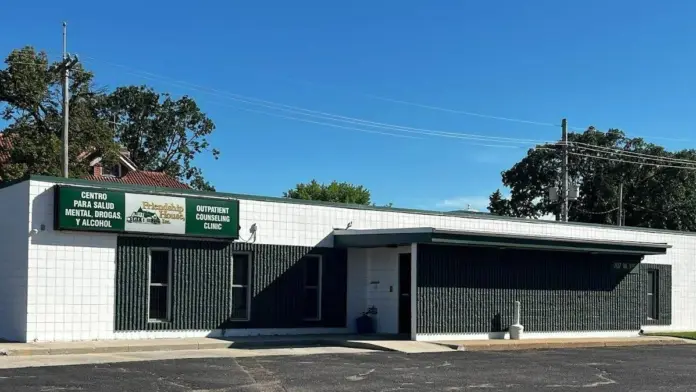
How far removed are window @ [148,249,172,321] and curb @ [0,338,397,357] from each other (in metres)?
1.77

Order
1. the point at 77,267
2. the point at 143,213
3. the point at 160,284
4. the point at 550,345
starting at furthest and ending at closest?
the point at 550,345 → the point at 160,284 → the point at 143,213 → the point at 77,267

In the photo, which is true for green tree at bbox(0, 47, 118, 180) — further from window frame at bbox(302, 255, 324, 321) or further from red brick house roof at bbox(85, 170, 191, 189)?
window frame at bbox(302, 255, 324, 321)

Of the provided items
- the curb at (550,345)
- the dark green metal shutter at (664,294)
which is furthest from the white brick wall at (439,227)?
the curb at (550,345)

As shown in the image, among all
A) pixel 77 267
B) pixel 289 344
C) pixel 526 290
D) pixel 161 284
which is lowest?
pixel 289 344

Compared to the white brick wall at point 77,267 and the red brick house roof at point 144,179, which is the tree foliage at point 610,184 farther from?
the white brick wall at point 77,267

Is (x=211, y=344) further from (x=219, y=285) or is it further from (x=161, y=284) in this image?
(x=219, y=285)

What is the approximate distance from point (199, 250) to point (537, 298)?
10105mm

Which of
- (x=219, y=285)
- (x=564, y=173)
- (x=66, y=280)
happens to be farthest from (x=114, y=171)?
(x=66, y=280)

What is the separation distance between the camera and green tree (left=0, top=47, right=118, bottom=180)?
41875mm

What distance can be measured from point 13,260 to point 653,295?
22112 millimetres

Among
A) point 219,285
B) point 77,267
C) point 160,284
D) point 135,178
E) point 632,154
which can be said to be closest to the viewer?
point 77,267

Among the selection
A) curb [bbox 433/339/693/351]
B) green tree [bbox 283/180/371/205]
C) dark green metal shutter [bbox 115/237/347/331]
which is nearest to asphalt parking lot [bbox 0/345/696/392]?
curb [bbox 433/339/693/351]

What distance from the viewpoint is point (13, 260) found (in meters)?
19.7

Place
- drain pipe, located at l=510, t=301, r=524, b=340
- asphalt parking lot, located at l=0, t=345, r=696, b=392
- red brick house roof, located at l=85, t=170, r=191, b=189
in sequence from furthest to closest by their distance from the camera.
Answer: red brick house roof, located at l=85, t=170, r=191, b=189 → drain pipe, located at l=510, t=301, r=524, b=340 → asphalt parking lot, located at l=0, t=345, r=696, b=392
